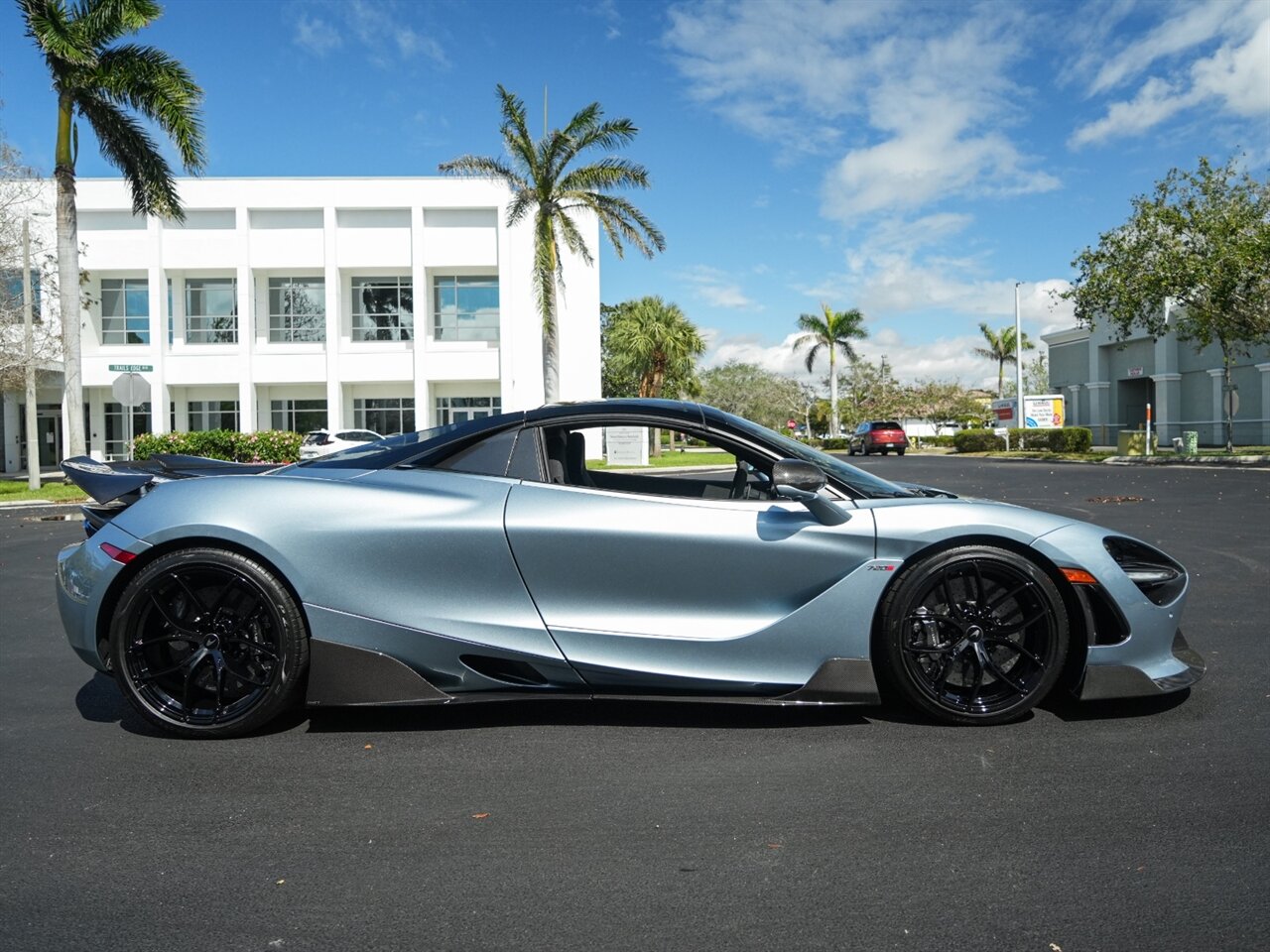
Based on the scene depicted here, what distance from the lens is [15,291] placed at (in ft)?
104

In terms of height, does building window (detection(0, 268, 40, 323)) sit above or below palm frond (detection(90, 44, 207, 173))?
below

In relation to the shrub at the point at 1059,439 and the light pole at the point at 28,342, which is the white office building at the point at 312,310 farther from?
the shrub at the point at 1059,439

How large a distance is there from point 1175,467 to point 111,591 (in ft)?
96.0

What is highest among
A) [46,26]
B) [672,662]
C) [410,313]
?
[46,26]

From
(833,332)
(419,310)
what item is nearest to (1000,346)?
(833,332)

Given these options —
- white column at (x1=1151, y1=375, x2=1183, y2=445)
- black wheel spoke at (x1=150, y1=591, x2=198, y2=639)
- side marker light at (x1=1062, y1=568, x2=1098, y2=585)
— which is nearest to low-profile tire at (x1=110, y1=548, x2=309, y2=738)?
black wheel spoke at (x1=150, y1=591, x2=198, y2=639)

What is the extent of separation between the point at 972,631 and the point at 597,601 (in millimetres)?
1522

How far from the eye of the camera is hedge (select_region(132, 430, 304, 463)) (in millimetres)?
26688

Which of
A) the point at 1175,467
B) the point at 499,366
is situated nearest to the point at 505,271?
the point at 499,366

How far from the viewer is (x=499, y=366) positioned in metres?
38.3

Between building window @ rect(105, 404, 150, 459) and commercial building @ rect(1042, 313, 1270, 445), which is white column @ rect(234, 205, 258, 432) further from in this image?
commercial building @ rect(1042, 313, 1270, 445)

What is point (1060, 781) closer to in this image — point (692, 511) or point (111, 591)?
point (692, 511)

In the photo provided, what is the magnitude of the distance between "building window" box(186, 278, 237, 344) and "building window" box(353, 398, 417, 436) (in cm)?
570

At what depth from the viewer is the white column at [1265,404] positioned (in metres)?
37.5
